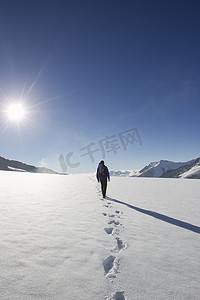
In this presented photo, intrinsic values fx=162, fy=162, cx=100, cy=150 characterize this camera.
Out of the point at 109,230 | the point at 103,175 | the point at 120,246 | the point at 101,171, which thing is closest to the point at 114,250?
the point at 120,246

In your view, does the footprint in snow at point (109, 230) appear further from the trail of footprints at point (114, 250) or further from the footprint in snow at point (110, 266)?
the footprint in snow at point (110, 266)

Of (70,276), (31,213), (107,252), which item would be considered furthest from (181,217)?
(31,213)

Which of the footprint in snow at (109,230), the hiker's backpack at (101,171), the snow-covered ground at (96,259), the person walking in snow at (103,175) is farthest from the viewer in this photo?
the hiker's backpack at (101,171)

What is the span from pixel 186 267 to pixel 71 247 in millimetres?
2516

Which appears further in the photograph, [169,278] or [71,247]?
[71,247]

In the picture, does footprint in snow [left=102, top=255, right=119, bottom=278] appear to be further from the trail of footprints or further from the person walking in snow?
the person walking in snow

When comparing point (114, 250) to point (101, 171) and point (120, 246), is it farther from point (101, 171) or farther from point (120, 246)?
point (101, 171)

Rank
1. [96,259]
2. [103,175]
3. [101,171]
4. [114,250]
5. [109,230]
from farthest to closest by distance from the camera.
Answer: [101,171] < [103,175] < [109,230] < [114,250] < [96,259]

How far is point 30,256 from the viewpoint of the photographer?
134 inches

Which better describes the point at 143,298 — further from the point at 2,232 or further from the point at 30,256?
the point at 2,232

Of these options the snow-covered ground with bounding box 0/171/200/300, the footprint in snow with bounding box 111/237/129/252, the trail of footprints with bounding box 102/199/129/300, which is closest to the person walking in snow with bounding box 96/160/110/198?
the trail of footprints with bounding box 102/199/129/300

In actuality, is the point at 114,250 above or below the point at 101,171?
below

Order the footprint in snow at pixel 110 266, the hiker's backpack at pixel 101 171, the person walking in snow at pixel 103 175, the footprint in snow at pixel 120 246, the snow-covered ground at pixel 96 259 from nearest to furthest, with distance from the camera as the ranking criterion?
the snow-covered ground at pixel 96 259 < the footprint in snow at pixel 110 266 < the footprint in snow at pixel 120 246 < the person walking in snow at pixel 103 175 < the hiker's backpack at pixel 101 171

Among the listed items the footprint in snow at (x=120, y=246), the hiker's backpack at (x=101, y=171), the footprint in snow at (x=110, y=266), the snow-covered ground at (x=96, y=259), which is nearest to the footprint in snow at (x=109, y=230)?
the snow-covered ground at (x=96, y=259)
